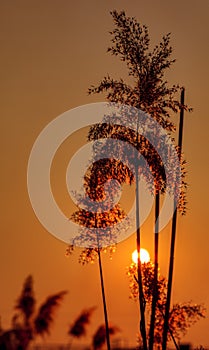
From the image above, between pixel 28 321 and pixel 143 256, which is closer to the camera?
pixel 28 321

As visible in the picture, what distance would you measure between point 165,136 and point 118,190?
7.02ft

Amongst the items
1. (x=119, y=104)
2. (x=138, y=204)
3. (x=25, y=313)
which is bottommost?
(x=25, y=313)

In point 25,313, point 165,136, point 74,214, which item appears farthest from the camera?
point 74,214

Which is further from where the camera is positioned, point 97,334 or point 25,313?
point 97,334

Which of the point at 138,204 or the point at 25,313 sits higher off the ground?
the point at 138,204

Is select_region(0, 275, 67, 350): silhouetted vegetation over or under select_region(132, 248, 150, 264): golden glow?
under

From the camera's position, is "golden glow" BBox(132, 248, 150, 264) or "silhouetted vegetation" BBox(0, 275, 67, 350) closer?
"silhouetted vegetation" BBox(0, 275, 67, 350)

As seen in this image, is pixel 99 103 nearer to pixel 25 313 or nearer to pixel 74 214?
pixel 74 214

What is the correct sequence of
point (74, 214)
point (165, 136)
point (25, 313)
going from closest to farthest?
point (25, 313) → point (165, 136) → point (74, 214)

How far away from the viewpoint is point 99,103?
26.4 meters

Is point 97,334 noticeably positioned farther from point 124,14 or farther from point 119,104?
point 124,14

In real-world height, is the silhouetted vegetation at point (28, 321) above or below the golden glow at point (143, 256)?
below

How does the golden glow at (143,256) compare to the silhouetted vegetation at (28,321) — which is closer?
the silhouetted vegetation at (28,321)

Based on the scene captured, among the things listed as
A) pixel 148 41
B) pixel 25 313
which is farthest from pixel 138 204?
pixel 25 313
